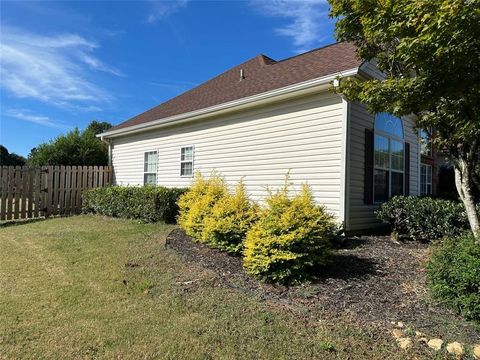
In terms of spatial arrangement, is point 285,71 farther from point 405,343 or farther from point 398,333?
point 405,343

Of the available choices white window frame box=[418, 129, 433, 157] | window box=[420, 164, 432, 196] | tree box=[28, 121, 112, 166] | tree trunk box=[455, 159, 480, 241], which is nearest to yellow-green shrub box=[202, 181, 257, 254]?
white window frame box=[418, 129, 433, 157]

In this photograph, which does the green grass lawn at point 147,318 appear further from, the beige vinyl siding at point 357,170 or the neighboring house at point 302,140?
the beige vinyl siding at point 357,170

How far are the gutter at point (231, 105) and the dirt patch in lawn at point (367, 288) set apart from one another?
3306 mm

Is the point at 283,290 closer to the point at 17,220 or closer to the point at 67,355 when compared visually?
the point at 67,355

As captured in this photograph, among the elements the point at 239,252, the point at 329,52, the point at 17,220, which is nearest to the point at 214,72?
the point at 329,52

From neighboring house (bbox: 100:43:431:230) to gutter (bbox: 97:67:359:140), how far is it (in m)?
0.03

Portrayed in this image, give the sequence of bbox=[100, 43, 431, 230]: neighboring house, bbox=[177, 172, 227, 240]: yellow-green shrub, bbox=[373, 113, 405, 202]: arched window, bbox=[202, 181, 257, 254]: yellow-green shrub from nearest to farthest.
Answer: bbox=[202, 181, 257, 254]: yellow-green shrub, bbox=[177, 172, 227, 240]: yellow-green shrub, bbox=[100, 43, 431, 230]: neighboring house, bbox=[373, 113, 405, 202]: arched window

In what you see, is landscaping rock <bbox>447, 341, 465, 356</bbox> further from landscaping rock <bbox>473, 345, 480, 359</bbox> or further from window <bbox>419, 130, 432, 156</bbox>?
window <bbox>419, 130, 432, 156</bbox>

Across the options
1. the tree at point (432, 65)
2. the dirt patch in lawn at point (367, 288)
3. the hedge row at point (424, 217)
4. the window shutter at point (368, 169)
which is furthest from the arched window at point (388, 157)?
the tree at point (432, 65)

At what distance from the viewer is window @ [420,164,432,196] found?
1711 centimetres

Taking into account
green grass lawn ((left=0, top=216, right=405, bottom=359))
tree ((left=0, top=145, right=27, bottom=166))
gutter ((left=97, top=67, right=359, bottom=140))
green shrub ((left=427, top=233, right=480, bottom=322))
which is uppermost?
tree ((left=0, top=145, right=27, bottom=166))

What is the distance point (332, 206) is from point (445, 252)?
3.78 metres

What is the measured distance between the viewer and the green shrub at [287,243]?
5.08 meters

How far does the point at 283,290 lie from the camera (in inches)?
192
